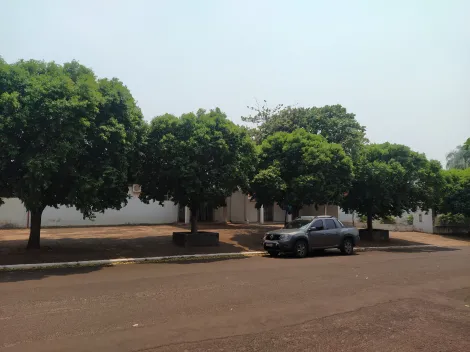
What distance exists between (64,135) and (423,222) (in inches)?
1155

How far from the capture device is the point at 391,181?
73.1 feet

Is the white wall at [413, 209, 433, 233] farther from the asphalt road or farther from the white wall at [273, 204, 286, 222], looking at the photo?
the asphalt road

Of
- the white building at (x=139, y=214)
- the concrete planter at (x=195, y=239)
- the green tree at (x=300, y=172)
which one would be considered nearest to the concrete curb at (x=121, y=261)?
the concrete planter at (x=195, y=239)

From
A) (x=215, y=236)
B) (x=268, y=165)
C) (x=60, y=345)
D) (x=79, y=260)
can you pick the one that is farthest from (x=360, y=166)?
(x=60, y=345)

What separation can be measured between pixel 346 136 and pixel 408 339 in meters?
28.9

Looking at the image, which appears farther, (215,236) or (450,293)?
(215,236)

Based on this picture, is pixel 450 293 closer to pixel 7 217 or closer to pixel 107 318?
pixel 107 318

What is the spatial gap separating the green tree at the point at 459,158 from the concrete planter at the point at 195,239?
144ft

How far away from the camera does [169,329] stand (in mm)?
6141

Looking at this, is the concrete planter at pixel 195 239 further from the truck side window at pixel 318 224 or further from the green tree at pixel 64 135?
the truck side window at pixel 318 224

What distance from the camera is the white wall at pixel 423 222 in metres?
31.7

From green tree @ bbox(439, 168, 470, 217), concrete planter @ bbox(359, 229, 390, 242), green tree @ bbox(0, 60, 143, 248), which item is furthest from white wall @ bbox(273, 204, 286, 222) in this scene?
green tree @ bbox(0, 60, 143, 248)

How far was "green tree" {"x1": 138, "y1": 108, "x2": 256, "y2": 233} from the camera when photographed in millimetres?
16078

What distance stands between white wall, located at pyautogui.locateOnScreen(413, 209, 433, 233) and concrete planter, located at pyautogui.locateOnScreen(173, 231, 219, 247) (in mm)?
19815
